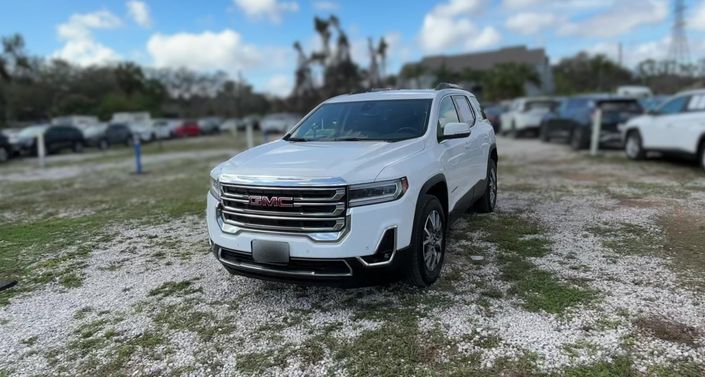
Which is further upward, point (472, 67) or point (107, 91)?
point (472, 67)

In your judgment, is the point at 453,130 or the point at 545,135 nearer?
the point at 453,130

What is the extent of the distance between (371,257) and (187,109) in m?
73.2

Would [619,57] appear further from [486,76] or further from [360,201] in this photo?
[360,201]

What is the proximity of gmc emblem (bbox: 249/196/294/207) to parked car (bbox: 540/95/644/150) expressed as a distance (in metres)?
12.4

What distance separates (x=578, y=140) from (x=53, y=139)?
73.5 feet

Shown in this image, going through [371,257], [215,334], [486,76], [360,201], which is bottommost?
[215,334]

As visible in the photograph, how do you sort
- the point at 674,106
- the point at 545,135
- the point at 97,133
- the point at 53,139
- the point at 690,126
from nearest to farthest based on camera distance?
the point at 690,126, the point at 674,106, the point at 545,135, the point at 53,139, the point at 97,133

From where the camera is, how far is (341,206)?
11.7ft

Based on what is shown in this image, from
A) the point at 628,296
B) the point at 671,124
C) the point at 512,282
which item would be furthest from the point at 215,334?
the point at 671,124

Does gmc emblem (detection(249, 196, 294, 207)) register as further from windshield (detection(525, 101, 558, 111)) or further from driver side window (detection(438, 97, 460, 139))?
windshield (detection(525, 101, 558, 111))

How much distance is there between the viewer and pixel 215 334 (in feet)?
12.0

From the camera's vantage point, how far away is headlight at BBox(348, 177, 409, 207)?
356 cm

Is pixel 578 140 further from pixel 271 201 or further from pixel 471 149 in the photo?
pixel 271 201

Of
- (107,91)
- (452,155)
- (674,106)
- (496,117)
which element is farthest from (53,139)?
(107,91)
